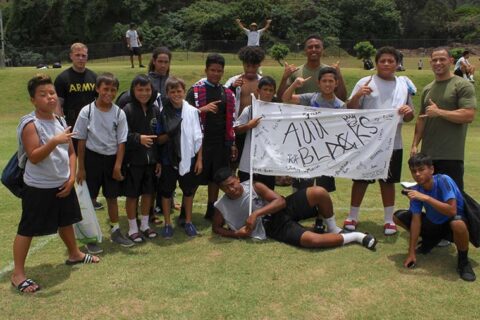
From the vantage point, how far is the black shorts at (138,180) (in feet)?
17.8

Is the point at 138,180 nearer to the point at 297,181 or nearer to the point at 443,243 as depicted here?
the point at 297,181

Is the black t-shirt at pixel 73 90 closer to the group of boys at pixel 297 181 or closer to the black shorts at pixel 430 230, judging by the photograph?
the group of boys at pixel 297 181

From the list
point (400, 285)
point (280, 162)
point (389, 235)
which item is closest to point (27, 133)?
point (280, 162)

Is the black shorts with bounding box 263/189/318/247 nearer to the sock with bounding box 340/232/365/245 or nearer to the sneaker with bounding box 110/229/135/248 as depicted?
the sock with bounding box 340/232/365/245

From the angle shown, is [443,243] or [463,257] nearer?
[463,257]

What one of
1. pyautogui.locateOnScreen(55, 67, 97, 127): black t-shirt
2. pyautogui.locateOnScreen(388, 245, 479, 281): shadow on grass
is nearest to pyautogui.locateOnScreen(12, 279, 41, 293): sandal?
pyautogui.locateOnScreen(55, 67, 97, 127): black t-shirt

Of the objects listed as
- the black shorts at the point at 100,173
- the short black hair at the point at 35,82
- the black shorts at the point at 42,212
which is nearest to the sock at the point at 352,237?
the black shorts at the point at 100,173

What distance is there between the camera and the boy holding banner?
546cm

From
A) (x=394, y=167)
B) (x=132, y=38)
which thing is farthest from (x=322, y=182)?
(x=132, y=38)

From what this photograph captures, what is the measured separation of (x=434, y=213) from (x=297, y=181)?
1.98 metres

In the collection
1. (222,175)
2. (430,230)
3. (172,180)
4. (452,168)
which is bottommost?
(430,230)

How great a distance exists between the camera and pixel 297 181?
636 cm

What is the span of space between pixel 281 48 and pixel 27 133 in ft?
107

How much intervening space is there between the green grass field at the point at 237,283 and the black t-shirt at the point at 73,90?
1.77 metres
